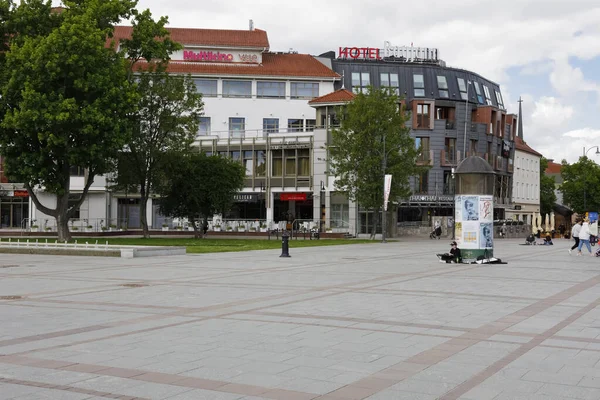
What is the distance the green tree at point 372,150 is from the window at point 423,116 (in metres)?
19.1

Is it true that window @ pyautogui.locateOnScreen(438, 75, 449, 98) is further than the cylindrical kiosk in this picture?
Yes

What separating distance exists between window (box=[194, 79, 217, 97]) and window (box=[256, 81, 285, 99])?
4276 mm

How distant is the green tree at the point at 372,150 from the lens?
51.0 meters

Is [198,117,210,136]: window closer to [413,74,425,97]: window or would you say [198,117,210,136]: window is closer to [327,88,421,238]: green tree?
[413,74,425,97]: window

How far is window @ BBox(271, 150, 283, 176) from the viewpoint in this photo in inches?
2547

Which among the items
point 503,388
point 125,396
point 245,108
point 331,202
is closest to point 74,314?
point 125,396

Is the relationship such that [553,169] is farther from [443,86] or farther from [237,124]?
[237,124]

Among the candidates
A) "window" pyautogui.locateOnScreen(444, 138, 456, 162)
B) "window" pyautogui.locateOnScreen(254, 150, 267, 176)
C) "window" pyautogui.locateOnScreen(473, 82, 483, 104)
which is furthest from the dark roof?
"window" pyautogui.locateOnScreen(473, 82, 483, 104)

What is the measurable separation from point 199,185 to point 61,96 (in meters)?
15.1

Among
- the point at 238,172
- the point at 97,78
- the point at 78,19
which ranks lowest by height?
the point at 238,172

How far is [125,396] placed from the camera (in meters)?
6.44

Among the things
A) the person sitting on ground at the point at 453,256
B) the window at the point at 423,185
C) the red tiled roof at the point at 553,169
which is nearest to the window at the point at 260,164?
the window at the point at 423,185

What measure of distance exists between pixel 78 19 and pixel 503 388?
36354 millimetres

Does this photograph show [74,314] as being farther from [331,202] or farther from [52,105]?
[331,202]
